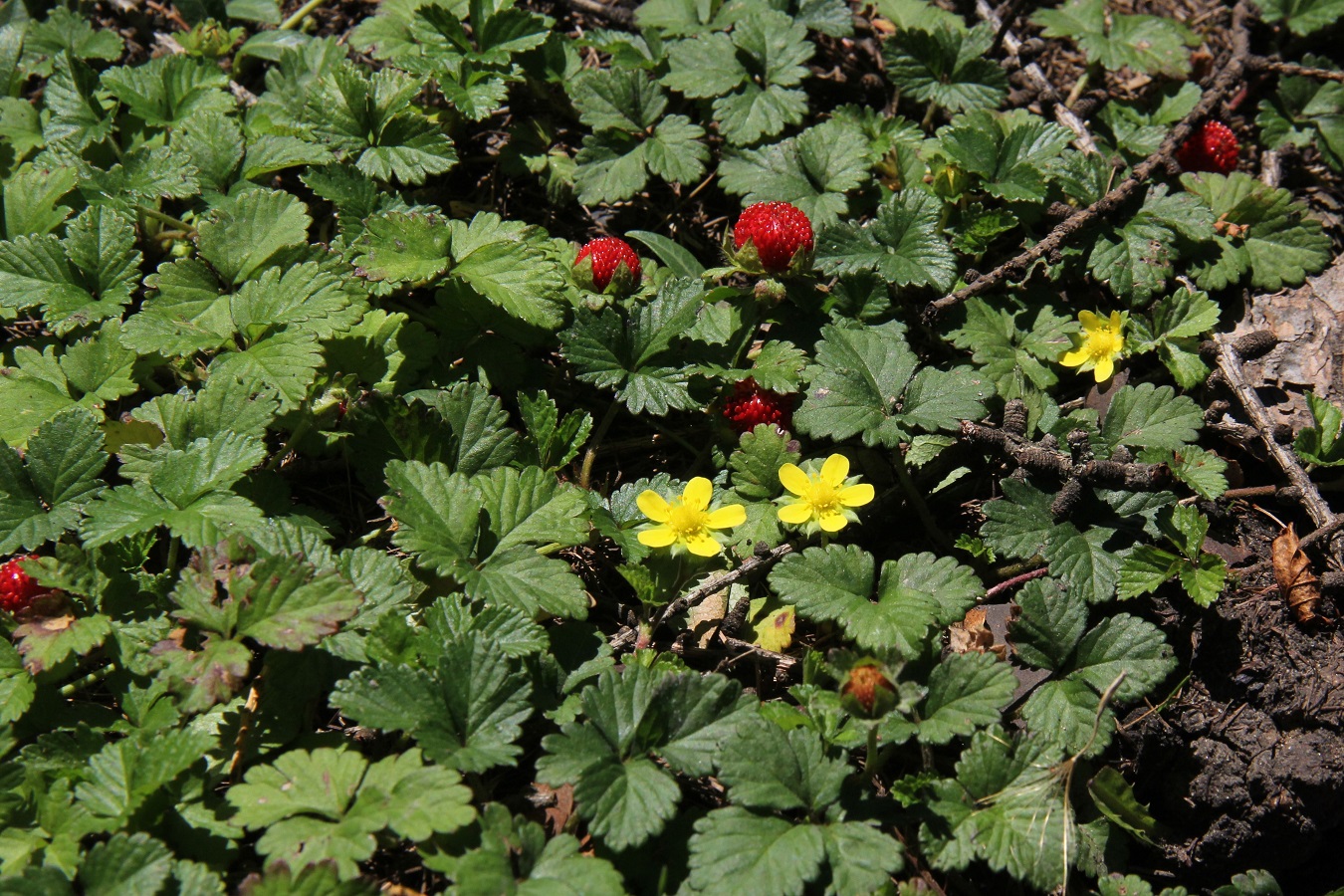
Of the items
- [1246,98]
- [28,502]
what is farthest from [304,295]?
[1246,98]

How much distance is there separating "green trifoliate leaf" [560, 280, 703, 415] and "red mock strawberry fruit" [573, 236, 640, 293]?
15 cm

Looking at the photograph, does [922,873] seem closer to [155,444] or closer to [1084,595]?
[1084,595]

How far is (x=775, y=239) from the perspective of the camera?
2.98 metres

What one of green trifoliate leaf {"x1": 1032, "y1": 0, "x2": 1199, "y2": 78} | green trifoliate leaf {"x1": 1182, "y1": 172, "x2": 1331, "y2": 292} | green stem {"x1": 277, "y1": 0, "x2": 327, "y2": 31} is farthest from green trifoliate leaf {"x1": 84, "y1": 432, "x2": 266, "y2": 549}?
green trifoliate leaf {"x1": 1032, "y1": 0, "x2": 1199, "y2": 78}

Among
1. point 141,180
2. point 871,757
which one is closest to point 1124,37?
point 871,757

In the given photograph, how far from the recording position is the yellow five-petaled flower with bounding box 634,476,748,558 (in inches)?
101

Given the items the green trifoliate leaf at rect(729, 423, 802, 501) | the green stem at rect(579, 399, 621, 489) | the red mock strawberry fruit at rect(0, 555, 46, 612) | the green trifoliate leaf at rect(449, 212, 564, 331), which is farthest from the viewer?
the green stem at rect(579, 399, 621, 489)

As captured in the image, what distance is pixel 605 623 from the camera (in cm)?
280

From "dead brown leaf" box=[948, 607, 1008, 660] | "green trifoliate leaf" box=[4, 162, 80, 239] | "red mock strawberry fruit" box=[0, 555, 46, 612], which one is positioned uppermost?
"green trifoliate leaf" box=[4, 162, 80, 239]

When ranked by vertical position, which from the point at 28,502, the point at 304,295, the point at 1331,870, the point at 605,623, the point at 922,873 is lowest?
the point at 1331,870

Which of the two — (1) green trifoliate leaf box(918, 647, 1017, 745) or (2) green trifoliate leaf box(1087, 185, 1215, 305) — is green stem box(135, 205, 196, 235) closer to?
(1) green trifoliate leaf box(918, 647, 1017, 745)

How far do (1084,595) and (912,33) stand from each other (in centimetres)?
213

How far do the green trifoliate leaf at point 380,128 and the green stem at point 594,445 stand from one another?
1.01 meters

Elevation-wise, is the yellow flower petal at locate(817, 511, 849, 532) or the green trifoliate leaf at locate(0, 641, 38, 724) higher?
the green trifoliate leaf at locate(0, 641, 38, 724)
